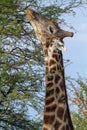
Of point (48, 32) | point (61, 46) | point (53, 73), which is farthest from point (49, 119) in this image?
point (48, 32)

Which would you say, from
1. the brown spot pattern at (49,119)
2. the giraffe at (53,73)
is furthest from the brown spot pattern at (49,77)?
the brown spot pattern at (49,119)

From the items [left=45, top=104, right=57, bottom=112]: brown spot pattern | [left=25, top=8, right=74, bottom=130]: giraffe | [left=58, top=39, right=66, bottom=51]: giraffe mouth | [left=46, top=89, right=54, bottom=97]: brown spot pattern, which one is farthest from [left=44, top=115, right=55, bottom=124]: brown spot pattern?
[left=58, top=39, right=66, bottom=51]: giraffe mouth

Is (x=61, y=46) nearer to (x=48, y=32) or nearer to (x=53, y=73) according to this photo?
(x=48, y=32)

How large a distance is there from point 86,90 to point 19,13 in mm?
5040

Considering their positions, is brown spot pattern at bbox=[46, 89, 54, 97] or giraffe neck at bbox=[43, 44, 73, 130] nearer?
giraffe neck at bbox=[43, 44, 73, 130]

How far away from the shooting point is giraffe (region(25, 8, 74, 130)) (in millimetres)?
10625

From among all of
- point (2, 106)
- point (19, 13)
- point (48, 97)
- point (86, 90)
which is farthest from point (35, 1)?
point (86, 90)

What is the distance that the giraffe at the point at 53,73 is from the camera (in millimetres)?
10625

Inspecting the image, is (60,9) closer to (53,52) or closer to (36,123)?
(53,52)

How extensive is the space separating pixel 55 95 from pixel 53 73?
1.58ft

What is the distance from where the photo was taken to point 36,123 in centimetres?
1560

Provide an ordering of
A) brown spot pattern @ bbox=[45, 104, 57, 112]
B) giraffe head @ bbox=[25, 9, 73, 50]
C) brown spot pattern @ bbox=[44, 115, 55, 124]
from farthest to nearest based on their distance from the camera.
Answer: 1. giraffe head @ bbox=[25, 9, 73, 50]
2. brown spot pattern @ bbox=[45, 104, 57, 112]
3. brown spot pattern @ bbox=[44, 115, 55, 124]

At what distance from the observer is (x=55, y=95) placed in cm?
1088

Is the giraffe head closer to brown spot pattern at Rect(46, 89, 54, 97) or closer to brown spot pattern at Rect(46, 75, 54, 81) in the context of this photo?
brown spot pattern at Rect(46, 75, 54, 81)
